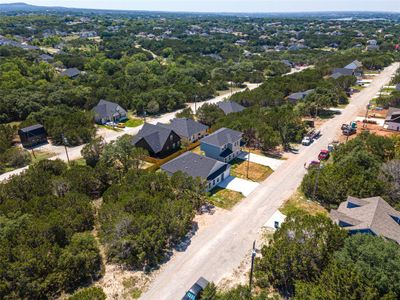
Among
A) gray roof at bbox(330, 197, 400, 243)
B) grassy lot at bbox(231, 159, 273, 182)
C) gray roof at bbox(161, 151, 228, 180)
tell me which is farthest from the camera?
grassy lot at bbox(231, 159, 273, 182)

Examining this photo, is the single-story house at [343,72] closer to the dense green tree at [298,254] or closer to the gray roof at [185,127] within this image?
the gray roof at [185,127]

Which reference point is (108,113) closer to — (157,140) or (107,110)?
(107,110)

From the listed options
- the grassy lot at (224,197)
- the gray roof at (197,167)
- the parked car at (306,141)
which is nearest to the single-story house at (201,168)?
the gray roof at (197,167)

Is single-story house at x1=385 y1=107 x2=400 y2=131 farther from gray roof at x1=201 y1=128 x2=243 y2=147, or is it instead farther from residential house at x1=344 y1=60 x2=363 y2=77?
residential house at x1=344 y1=60 x2=363 y2=77

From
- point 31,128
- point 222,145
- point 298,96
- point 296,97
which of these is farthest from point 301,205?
point 31,128

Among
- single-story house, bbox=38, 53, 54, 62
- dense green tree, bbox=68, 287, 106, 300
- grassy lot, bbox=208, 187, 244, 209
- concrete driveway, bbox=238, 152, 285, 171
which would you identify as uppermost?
dense green tree, bbox=68, 287, 106, 300

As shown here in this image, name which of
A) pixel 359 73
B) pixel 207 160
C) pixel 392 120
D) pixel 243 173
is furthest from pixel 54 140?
pixel 359 73

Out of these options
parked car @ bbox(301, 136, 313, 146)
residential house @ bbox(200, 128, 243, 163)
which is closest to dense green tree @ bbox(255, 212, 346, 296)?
residential house @ bbox(200, 128, 243, 163)
